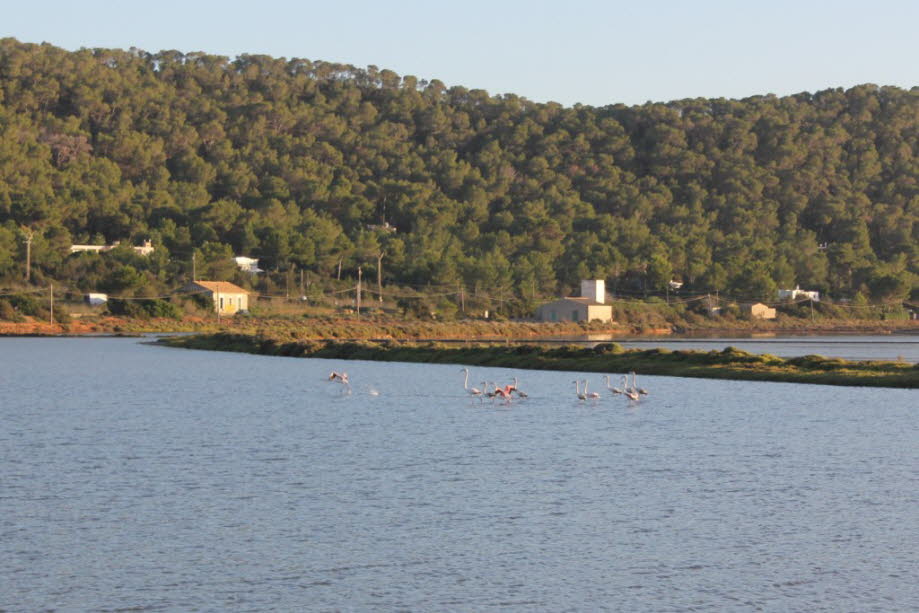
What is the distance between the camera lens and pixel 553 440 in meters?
34.3

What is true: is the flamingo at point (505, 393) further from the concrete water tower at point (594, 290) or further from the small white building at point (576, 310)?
the concrete water tower at point (594, 290)

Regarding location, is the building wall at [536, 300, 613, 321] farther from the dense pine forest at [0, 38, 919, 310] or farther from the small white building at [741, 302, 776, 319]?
the small white building at [741, 302, 776, 319]

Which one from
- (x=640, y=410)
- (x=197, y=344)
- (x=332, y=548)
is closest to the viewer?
(x=332, y=548)

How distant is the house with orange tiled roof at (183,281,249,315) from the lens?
125875 mm

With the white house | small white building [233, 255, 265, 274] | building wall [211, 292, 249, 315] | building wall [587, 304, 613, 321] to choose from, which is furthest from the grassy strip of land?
small white building [233, 255, 265, 274]

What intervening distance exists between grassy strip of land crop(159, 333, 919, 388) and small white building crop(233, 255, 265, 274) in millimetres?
50739

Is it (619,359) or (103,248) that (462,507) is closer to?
(619,359)

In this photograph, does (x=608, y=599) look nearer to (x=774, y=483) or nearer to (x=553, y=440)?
(x=774, y=483)

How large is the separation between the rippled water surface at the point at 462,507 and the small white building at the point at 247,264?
9916 cm

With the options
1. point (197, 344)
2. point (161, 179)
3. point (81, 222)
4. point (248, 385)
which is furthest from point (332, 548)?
point (161, 179)

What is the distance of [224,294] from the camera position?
127 meters

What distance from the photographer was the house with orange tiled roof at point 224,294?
12588 cm

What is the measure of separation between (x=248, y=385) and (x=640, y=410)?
70.5 ft

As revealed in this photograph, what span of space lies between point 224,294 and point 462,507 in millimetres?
A: 106851
